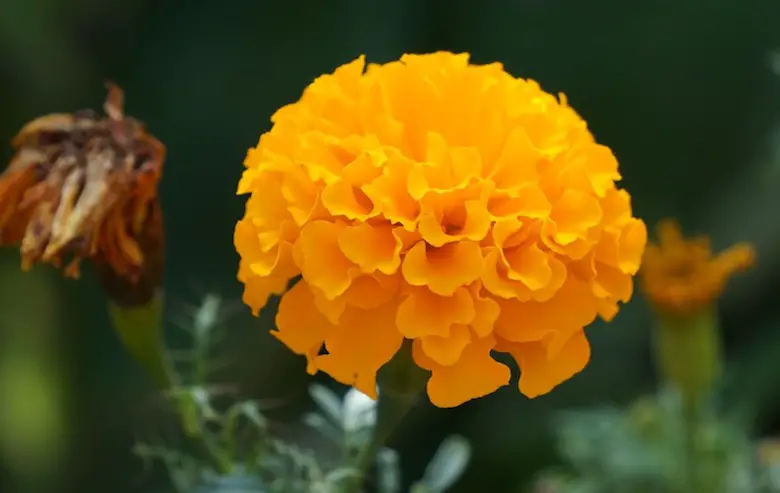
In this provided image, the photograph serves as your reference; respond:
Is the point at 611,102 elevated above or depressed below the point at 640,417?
above

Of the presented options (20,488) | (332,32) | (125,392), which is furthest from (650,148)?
(20,488)

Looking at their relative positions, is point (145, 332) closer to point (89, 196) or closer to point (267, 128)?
point (89, 196)

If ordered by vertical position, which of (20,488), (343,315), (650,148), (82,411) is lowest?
(20,488)

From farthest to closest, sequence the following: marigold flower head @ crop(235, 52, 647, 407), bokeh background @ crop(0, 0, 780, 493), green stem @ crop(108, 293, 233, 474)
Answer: bokeh background @ crop(0, 0, 780, 493) → green stem @ crop(108, 293, 233, 474) → marigold flower head @ crop(235, 52, 647, 407)

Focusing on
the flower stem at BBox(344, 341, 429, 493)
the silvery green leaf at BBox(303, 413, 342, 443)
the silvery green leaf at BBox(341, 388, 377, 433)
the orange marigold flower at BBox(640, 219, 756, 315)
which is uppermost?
the orange marigold flower at BBox(640, 219, 756, 315)

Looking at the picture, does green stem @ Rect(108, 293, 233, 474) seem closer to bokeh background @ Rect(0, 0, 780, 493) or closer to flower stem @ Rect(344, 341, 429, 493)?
flower stem @ Rect(344, 341, 429, 493)

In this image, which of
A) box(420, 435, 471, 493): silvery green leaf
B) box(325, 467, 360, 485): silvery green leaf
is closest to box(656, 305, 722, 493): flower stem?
box(420, 435, 471, 493): silvery green leaf

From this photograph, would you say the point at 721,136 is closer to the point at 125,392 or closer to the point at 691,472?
the point at 691,472

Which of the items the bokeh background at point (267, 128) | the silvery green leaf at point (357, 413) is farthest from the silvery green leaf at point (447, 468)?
the bokeh background at point (267, 128)
